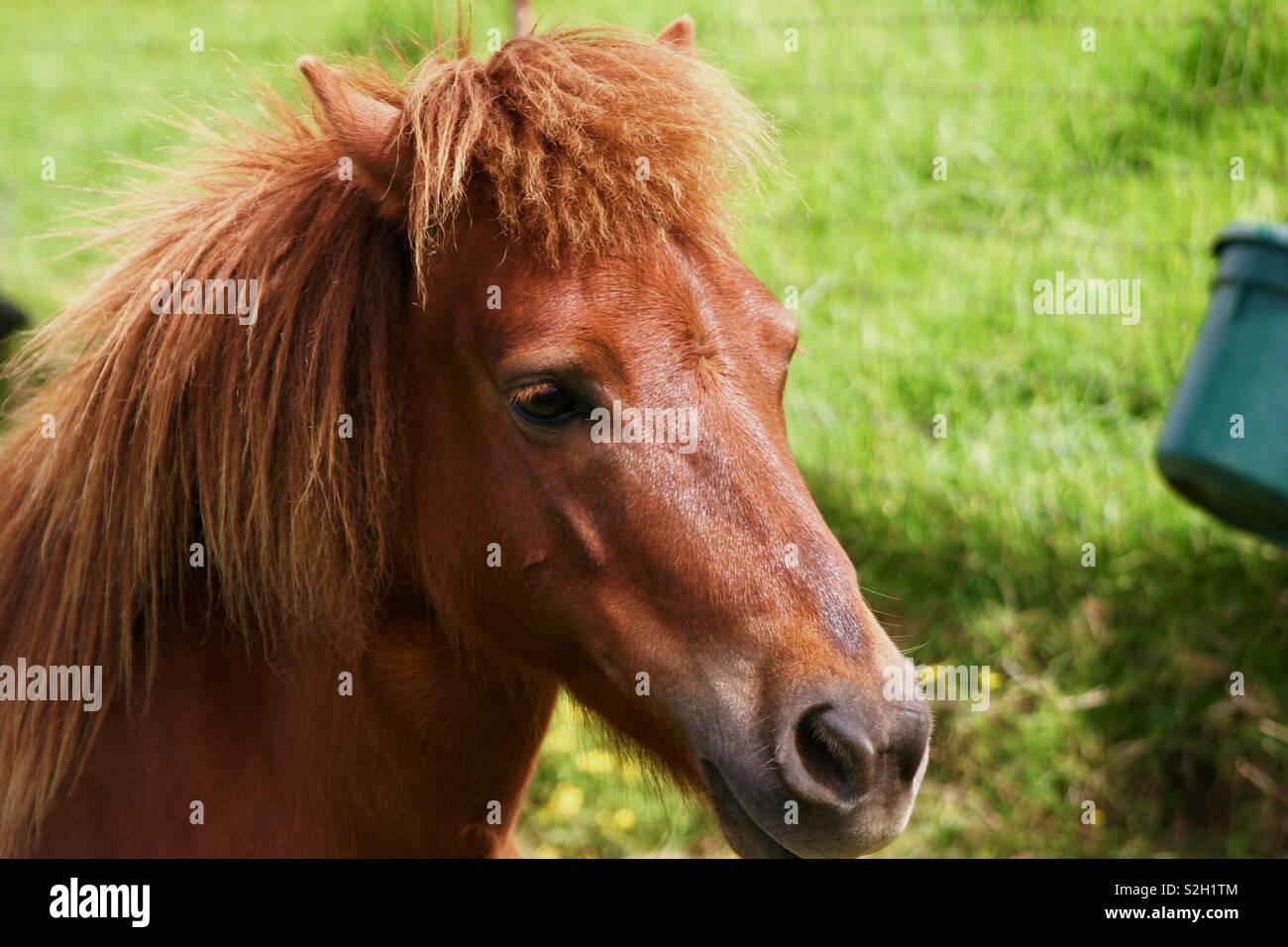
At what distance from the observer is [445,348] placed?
2408 millimetres

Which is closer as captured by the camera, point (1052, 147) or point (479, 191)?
point (479, 191)

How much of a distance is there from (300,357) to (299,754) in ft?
2.52

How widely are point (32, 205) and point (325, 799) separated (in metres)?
6.94

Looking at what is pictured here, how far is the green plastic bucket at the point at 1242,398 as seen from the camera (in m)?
1.48

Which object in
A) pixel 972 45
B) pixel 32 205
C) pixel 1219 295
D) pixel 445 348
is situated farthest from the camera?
pixel 32 205

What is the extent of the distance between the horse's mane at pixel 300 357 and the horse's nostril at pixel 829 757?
90 cm

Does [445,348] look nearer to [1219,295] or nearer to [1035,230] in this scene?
[1219,295]

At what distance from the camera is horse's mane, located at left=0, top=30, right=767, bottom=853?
2369 millimetres

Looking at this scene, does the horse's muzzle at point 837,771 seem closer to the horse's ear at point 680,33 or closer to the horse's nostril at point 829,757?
the horse's nostril at point 829,757

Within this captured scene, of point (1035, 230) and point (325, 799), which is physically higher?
point (1035, 230)

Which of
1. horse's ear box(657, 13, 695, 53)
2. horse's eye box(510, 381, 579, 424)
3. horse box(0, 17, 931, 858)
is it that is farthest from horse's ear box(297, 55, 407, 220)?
horse's ear box(657, 13, 695, 53)

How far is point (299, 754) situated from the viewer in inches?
97.9

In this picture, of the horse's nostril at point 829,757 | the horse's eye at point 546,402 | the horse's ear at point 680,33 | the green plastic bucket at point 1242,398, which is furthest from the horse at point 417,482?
the green plastic bucket at point 1242,398

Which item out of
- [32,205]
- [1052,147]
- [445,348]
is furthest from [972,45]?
[32,205]
